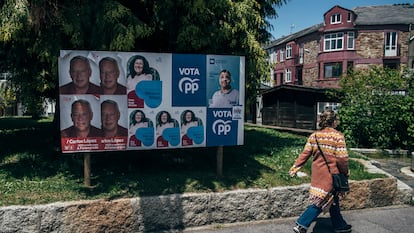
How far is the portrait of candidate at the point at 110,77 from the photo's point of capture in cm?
540

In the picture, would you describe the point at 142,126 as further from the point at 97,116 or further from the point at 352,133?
the point at 352,133

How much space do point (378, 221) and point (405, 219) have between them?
54cm

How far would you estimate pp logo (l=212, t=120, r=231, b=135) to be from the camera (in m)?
6.11

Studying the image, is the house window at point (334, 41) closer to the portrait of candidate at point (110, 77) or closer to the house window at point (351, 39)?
the house window at point (351, 39)

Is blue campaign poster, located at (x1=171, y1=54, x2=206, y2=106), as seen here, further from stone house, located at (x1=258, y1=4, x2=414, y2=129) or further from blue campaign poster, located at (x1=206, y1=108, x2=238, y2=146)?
stone house, located at (x1=258, y1=4, x2=414, y2=129)

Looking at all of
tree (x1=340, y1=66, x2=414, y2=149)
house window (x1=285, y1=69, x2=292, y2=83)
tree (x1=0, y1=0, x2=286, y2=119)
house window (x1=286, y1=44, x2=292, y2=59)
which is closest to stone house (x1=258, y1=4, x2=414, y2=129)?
house window (x1=286, y1=44, x2=292, y2=59)

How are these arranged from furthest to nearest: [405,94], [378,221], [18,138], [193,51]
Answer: [405,94] < [18,138] < [193,51] < [378,221]

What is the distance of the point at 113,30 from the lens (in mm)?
6043

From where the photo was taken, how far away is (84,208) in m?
4.74

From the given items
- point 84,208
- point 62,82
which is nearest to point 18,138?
point 62,82

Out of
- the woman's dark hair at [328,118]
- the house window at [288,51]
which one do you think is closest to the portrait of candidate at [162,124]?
the woman's dark hair at [328,118]

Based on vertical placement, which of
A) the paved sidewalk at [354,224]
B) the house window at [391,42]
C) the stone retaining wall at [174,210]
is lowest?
the paved sidewalk at [354,224]

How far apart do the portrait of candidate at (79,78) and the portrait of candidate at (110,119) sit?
13.1 inches

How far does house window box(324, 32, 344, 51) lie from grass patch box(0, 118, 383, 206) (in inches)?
1267
